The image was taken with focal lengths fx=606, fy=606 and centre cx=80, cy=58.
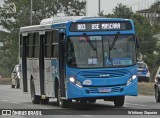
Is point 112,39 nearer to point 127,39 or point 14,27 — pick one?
point 127,39

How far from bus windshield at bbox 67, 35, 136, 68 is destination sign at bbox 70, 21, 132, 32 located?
1.06 feet

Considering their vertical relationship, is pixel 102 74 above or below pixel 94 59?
below

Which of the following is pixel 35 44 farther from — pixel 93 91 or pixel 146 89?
pixel 146 89

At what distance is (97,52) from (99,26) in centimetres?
102

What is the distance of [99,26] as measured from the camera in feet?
69.6

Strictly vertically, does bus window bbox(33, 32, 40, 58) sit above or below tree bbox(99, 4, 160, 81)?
above

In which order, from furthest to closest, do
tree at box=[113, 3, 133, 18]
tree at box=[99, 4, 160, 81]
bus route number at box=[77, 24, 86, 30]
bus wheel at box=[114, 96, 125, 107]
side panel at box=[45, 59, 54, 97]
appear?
1. tree at box=[113, 3, 133, 18]
2. tree at box=[99, 4, 160, 81]
3. side panel at box=[45, 59, 54, 97]
4. bus wheel at box=[114, 96, 125, 107]
5. bus route number at box=[77, 24, 86, 30]

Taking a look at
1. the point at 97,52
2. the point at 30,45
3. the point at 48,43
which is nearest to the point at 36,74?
the point at 30,45

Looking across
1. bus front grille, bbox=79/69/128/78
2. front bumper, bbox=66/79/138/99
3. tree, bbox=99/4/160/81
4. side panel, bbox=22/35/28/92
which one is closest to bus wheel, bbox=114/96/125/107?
front bumper, bbox=66/79/138/99

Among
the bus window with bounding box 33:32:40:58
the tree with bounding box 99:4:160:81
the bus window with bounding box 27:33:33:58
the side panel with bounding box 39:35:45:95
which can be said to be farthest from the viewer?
the tree with bounding box 99:4:160:81

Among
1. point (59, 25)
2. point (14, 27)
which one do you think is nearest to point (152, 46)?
point (14, 27)

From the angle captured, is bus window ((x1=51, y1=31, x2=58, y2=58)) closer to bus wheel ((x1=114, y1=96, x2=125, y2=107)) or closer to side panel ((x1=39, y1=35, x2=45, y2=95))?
side panel ((x1=39, y1=35, x2=45, y2=95))

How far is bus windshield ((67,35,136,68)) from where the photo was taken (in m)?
20.7

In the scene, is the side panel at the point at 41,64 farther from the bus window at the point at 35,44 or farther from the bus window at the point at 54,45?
the bus window at the point at 54,45
